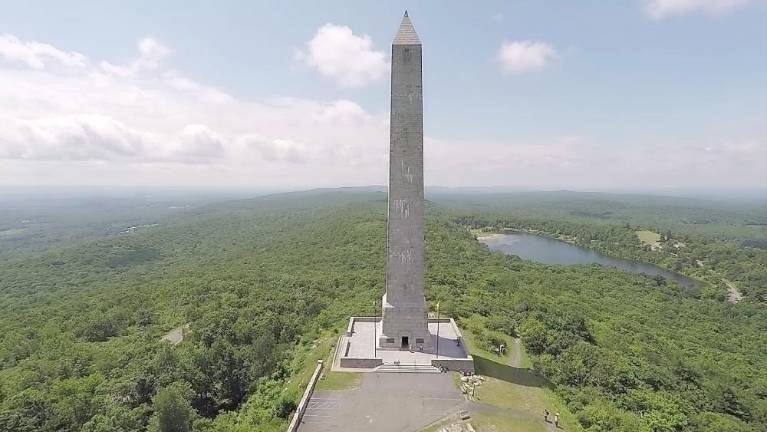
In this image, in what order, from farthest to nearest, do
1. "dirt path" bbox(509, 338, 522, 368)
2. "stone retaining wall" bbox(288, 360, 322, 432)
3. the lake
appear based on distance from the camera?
the lake < "dirt path" bbox(509, 338, 522, 368) < "stone retaining wall" bbox(288, 360, 322, 432)

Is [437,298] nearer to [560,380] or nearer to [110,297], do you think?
[560,380]

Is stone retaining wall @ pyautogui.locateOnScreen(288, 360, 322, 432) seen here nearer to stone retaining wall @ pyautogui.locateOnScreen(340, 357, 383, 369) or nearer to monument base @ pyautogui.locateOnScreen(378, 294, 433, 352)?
stone retaining wall @ pyautogui.locateOnScreen(340, 357, 383, 369)

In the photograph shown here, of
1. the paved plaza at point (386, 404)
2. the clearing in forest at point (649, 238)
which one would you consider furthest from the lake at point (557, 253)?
the paved plaza at point (386, 404)

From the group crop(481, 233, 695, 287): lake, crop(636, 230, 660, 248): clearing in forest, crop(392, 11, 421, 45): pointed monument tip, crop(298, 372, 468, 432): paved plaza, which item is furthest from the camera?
crop(636, 230, 660, 248): clearing in forest

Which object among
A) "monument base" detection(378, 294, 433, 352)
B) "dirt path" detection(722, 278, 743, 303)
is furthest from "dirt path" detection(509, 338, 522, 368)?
"dirt path" detection(722, 278, 743, 303)

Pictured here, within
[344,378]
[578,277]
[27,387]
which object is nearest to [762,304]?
[578,277]

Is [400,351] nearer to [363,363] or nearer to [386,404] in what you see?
[363,363]

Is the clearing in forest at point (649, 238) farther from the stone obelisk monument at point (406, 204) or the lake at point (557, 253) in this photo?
the stone obelisk monument at point (406, 204)
